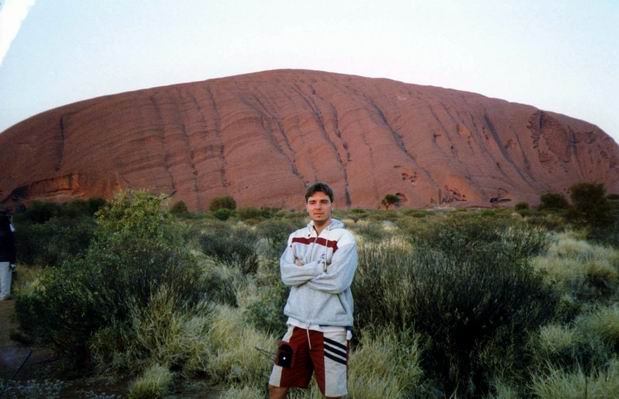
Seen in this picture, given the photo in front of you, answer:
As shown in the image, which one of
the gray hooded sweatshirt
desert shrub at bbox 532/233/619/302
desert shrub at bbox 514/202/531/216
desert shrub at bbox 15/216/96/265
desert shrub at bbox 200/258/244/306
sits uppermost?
the gray hooded sweatshirt

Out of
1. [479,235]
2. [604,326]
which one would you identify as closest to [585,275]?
[479,235]

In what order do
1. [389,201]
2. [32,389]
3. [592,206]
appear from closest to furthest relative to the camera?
[32,389], [592,206], [389,201]

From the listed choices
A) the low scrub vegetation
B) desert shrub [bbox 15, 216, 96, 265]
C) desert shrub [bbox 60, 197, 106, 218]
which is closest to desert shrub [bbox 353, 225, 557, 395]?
Answer: the low scrub vegetation

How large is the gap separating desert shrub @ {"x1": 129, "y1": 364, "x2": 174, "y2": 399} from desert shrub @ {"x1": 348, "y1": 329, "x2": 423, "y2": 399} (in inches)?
62.9

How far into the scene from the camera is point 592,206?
1631 centimetres

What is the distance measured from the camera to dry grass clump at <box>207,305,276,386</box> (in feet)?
12.7

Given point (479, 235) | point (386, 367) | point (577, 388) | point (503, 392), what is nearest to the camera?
point (577, 388)

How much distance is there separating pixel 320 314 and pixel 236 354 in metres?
1.78

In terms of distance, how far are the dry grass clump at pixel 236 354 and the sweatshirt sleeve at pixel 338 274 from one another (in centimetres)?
147

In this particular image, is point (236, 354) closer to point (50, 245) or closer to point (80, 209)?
point (50, 245)

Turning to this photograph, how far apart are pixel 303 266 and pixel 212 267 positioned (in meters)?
6.15

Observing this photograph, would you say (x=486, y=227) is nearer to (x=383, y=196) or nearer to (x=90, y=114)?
(x=383, y=196)

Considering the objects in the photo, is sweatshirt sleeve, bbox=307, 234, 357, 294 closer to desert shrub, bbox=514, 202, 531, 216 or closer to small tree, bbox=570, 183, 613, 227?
small tree, bbox=570, 183, 613, 227

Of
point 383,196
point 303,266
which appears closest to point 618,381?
point 303,266
